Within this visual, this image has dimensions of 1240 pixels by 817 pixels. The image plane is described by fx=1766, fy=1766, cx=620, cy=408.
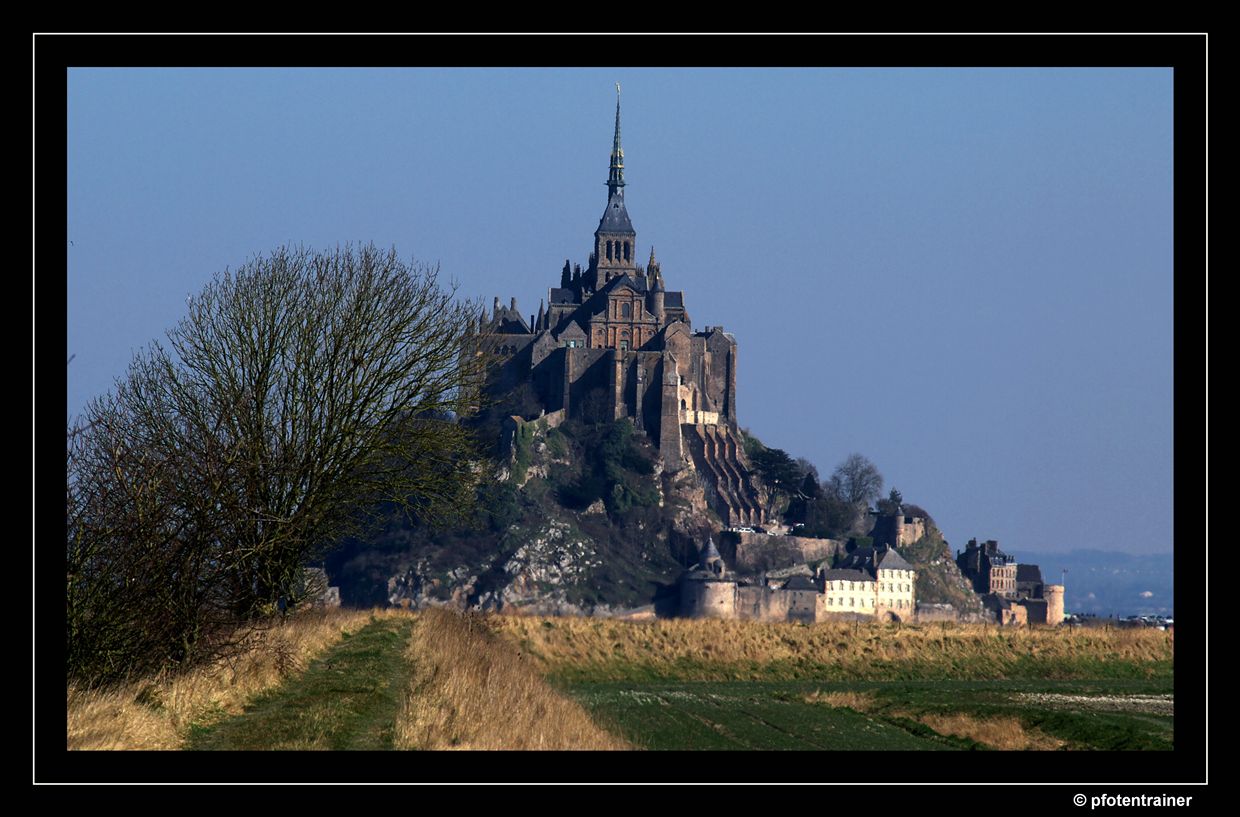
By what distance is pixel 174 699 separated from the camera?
1600 cm

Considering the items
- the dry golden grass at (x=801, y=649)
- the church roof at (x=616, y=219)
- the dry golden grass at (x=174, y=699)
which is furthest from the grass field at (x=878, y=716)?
the church roof at (x=616, y=219)

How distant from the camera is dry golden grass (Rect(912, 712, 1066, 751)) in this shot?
81.0 ft

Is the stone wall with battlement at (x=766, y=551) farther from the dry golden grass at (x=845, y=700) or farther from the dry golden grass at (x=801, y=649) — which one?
the dry golden grass at (x=845, y=700)

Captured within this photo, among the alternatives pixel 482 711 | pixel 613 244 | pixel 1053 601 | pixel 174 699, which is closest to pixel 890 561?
pixel 1053 601

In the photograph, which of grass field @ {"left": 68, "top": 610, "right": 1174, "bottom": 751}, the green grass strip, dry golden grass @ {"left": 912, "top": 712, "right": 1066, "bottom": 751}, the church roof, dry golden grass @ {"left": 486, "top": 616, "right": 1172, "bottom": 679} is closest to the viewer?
the green grass strip

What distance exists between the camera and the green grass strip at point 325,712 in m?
14.7

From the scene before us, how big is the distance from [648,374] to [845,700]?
282ft

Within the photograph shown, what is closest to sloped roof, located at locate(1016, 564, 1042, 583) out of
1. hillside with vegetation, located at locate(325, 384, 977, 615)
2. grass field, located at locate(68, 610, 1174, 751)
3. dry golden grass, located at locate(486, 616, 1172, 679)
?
hillside with vegetation, located at locate(325, 384, 977, 615)

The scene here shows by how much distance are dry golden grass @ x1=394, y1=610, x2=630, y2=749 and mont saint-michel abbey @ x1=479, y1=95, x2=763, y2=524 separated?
303 ft

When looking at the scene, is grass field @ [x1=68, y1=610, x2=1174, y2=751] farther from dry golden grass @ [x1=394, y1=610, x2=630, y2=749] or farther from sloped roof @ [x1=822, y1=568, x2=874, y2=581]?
sloped roof @ [x1=822, y1=568, x2=874, y2=581]

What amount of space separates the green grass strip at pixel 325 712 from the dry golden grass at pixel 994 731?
838cm
